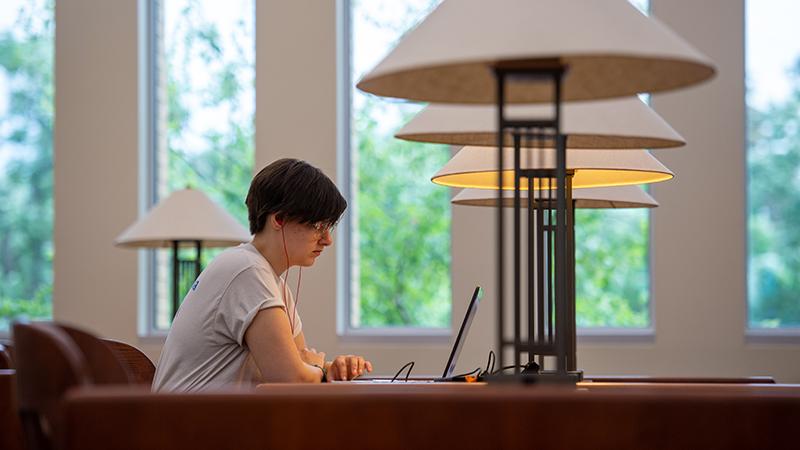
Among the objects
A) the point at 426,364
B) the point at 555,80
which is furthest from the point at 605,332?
the point at 555,80

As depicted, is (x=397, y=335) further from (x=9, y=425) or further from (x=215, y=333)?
(x=215, y=333)

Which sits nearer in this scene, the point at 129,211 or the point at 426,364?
the point at 426,364

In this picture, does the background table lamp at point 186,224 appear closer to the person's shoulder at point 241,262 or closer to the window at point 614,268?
the window at point 614,268

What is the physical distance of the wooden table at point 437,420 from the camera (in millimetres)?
1531

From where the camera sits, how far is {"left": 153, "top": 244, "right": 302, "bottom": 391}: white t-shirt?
271cm

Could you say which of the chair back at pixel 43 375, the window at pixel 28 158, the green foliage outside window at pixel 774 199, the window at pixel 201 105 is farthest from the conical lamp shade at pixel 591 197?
the window at pixel 28 158

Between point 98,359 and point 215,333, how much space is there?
63cm

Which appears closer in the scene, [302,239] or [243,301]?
[243,301]

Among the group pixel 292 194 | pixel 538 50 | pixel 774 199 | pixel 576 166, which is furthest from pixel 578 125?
pixel 774 199

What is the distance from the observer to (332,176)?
679cm

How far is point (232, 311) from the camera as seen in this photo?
8.84 feet

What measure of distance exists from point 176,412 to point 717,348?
5193mm

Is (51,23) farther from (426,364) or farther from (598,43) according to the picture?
(598,43)

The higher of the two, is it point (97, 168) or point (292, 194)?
point (97, 168)
